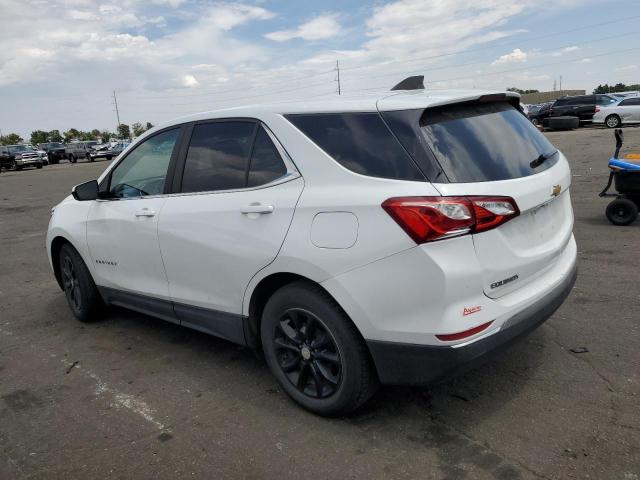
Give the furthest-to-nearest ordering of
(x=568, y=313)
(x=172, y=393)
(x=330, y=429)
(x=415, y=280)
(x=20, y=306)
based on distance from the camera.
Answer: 1. (x=20, y=306)
2. (x=568, y=313)
3. (x=172, y=393)
4. (x=330, y=429)
5. (x=415, y=280)

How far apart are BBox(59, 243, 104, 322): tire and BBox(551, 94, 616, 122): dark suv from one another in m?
31.3

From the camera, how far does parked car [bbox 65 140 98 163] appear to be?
44.4 m

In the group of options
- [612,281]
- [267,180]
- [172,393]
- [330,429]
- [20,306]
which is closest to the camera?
[330,429]

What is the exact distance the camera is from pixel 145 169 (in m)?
4.21

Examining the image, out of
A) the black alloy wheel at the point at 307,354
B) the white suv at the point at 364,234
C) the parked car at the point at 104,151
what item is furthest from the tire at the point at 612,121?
the parked car at the point at 104,151

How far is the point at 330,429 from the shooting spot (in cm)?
300

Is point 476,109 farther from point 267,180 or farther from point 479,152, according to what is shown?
point 267,180

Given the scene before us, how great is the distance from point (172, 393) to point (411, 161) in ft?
7.04

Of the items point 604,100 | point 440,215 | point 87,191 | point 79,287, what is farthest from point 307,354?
point 604,100

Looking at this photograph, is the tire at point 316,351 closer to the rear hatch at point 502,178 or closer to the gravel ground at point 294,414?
the gravel ground at point 294,414

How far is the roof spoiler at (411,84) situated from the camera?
360 centimetres

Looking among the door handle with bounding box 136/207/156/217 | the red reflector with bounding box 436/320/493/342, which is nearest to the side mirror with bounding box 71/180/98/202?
the door handle with bounding box 136/207/156/217

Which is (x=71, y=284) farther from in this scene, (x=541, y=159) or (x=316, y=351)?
(x=541, y=159)

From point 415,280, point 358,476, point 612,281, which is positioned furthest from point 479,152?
point 612,281
